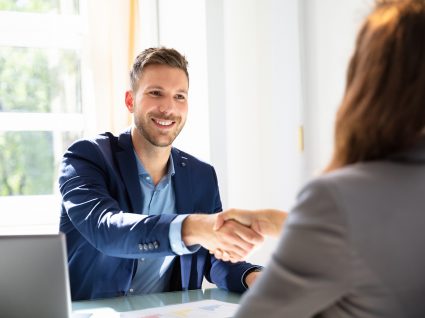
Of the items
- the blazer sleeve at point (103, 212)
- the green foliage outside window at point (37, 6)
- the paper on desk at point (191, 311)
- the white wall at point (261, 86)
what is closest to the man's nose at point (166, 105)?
the blazer sleeve at point (103, 212)

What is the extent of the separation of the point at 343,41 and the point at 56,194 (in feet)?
6.97

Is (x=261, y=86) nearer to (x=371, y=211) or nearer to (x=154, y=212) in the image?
(x=154, y=212)

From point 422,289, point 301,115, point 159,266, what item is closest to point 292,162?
point 301,115

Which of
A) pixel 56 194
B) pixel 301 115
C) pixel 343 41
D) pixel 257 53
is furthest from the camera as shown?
pixel 56 194

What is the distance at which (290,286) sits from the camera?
769mm

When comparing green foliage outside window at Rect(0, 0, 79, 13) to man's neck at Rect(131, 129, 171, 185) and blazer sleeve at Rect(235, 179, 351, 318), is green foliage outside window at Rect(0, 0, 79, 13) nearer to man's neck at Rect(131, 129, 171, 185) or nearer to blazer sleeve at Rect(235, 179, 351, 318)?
man's neck at Rect(131, 129, 171, 185)

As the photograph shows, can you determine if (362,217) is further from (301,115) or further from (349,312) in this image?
(301,115)

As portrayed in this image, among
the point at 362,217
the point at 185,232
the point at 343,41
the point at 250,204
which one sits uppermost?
the point at 343,41

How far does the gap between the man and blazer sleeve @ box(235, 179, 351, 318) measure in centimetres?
79

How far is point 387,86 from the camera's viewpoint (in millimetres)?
800

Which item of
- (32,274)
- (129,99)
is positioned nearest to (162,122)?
(129,99)

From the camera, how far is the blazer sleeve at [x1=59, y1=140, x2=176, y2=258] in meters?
1.62

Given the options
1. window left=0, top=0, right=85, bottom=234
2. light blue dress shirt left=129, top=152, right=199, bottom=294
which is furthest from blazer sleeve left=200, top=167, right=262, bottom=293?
window left=0, top=0, right=85, bottom=234

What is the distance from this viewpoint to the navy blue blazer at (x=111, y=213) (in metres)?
1.79
